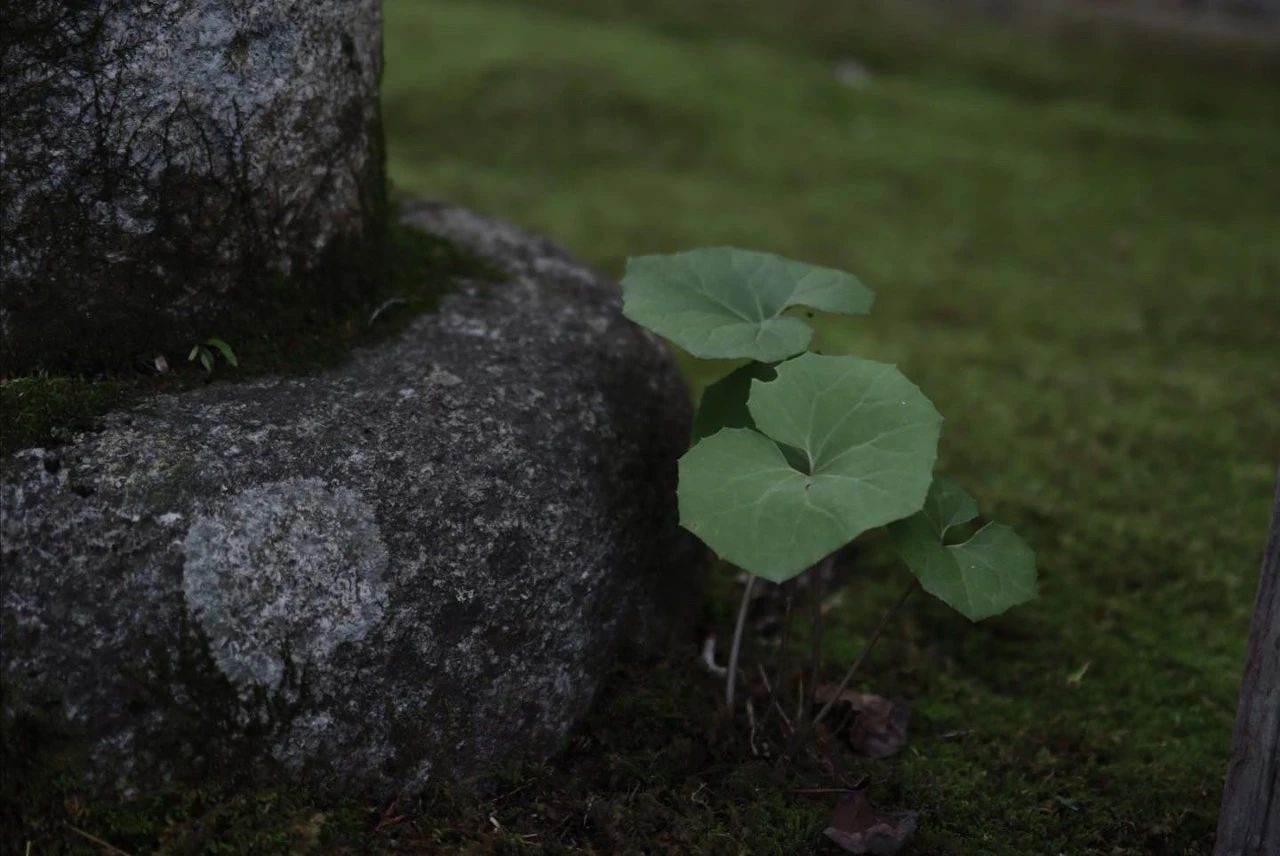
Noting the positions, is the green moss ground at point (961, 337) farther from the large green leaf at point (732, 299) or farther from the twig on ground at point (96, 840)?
the large green leaf at point (732, 299)

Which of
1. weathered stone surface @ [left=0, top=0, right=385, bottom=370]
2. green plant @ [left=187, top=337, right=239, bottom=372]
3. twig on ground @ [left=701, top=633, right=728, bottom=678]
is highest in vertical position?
weathered stone surface @ [left=0, top=0, right=385, bottom=370]

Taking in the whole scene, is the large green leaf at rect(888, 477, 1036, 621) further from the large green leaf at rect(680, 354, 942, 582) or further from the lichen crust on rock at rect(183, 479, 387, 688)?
the lichen crust on rock at rect(183, 479, 387, 688)

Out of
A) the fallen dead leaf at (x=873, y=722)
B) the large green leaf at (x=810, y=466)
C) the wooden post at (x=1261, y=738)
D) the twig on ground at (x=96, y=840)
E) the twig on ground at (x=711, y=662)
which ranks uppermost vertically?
the large green leaf at (x=810, y=466)

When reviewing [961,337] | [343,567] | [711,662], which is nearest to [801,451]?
[711,662]

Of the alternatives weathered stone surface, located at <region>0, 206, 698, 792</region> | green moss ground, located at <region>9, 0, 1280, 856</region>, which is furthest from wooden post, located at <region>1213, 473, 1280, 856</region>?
weathered stone surface, located at <region>0, 206, 698, 792</region>

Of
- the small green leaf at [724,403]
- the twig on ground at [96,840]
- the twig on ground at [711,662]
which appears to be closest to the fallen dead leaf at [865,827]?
the twig on ground at [711,662]

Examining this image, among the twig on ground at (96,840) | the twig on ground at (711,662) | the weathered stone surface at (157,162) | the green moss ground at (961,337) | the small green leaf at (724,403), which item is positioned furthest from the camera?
the twig on ground at (711,662)
